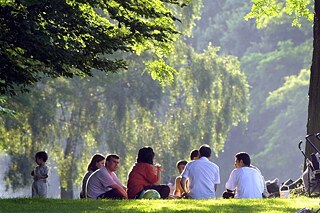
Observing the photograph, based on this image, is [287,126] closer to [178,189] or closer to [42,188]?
[42,188]

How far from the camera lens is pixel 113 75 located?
3484 cm

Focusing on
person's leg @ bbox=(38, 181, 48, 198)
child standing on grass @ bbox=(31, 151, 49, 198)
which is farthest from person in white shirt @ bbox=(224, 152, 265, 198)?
person's leg @ bbox=(38, 181, 48, 198)

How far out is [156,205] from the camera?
47.9 feet

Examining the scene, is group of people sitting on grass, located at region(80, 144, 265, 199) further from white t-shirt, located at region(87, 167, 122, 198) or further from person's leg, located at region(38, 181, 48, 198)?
person's leg, located at region(38, 181, 48, 198)

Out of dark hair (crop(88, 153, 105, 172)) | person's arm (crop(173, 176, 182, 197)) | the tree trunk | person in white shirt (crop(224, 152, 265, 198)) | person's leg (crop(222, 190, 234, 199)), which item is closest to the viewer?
person in white shirt (crop(224, 152, 265, 198))

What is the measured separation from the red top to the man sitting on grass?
19cm

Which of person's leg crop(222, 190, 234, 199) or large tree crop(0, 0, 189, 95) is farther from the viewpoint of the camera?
person's leg crop(222, 190, 234, 199)

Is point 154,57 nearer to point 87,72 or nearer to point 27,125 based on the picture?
point 27,125

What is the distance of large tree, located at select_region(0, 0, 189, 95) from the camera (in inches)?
571

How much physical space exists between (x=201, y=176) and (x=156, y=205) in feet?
7.76

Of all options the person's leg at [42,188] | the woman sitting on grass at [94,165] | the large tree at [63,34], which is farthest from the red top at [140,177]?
the person's leg at [42,188]

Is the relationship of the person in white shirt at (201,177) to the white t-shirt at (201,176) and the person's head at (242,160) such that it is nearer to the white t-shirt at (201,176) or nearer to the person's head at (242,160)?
the white t-shirt at (201,176)

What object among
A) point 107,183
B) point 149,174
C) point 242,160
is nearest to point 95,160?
point 107,183

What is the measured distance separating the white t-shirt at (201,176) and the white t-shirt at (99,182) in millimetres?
1230
